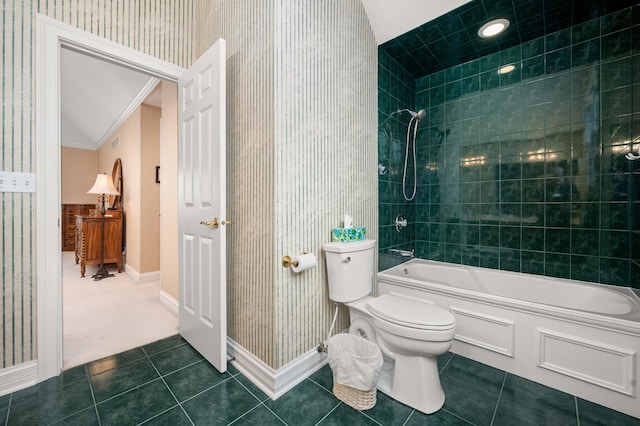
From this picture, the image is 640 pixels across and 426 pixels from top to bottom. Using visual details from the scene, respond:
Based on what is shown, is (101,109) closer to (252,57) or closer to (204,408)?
(252,57)

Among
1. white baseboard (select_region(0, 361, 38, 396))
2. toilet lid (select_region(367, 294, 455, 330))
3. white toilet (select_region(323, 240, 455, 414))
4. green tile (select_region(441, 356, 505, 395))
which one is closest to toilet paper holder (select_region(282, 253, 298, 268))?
white toilet (select_region(323, 240, 455, 414))

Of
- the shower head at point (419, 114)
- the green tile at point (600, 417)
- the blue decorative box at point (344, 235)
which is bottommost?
the green tile at point (600, 417)

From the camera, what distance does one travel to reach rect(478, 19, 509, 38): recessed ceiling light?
195 cm

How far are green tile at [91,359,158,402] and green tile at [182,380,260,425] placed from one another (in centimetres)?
39

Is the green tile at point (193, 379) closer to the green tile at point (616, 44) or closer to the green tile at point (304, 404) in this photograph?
the green tile at point (304, 404)

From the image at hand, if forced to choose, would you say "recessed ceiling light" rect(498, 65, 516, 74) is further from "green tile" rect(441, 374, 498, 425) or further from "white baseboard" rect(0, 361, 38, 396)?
"white baseboard" rect(0, 361, 38, 396)

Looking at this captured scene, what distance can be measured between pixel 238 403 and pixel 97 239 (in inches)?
141

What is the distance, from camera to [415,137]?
8.98ft

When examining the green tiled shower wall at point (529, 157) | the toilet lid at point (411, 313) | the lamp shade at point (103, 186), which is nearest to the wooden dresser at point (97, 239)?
the lamp shade at point (103, 186)

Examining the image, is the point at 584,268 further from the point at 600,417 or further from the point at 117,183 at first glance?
the point at 117,183

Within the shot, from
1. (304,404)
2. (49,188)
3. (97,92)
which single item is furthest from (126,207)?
(304,404)

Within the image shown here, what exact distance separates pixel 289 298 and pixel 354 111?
1383 millimetres

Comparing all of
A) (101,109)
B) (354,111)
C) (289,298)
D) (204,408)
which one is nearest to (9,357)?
(204,408)

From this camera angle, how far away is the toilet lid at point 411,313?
131 cm
